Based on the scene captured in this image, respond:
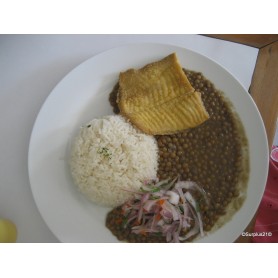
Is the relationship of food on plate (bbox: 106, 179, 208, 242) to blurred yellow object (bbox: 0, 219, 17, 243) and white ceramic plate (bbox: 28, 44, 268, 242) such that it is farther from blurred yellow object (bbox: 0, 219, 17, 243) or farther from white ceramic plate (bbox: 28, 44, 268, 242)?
blurred yellow object (bbox: 0, 219, 17, 243)

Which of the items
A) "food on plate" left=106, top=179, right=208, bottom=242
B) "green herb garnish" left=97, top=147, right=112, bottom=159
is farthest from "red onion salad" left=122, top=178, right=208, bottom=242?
"green herb garnish" left=97, top=147, right=112, bottom=159

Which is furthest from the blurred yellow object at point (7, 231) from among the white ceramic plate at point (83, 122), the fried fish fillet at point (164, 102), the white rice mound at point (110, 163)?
the fried fish fillet at point (164, 102)

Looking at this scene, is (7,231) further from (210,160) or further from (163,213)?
(210,160)

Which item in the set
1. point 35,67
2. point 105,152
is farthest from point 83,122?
point 35,67

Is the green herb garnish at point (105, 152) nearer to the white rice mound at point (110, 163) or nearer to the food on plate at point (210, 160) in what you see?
the white rice mound at point (110, 163)

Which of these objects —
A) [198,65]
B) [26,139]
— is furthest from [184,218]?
[26,139]

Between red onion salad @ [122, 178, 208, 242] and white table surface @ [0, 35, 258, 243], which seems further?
white table surface @ [0, 35, 258, 243]

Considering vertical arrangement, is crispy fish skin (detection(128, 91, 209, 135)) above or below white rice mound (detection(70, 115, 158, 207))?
above
